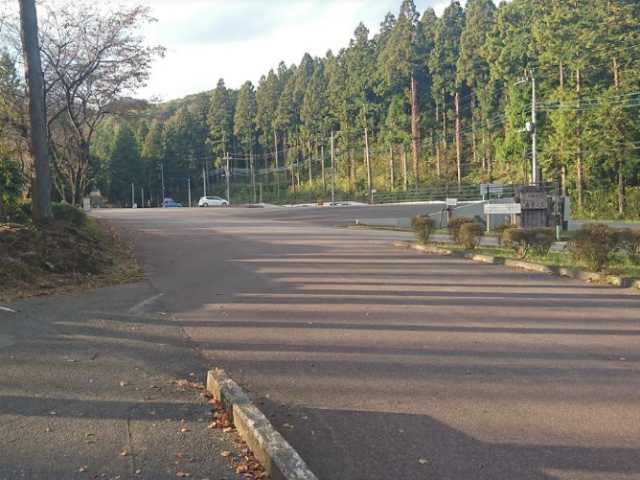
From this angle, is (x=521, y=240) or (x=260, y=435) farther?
(x=521, y=240)

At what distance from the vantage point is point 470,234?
53.7 ft

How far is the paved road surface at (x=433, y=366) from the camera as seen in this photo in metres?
3.83

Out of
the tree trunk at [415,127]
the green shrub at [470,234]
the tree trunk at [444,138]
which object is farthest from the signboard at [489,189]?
the tree trunk at [415,127]

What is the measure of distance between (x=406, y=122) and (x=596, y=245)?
208ft

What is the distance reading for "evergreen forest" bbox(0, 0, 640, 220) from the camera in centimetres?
3624

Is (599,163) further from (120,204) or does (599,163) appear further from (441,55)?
(120,204)

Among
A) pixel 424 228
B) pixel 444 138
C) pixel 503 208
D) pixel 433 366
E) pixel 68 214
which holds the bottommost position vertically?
pixel 433 366

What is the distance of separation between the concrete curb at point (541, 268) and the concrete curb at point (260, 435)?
27.0 feet

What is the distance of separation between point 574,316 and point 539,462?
4.86 metres

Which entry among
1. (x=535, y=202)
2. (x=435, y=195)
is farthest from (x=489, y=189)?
(x=435, y=195)

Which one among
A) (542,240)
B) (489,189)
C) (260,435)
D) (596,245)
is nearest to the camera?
(260,435)

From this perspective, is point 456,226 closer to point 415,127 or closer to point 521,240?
point 521,240

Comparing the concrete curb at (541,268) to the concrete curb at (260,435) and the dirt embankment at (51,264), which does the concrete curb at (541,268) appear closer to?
the concrete curb at (260,435)

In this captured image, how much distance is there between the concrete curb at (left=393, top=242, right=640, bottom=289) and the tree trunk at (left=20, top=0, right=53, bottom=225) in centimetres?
1047
